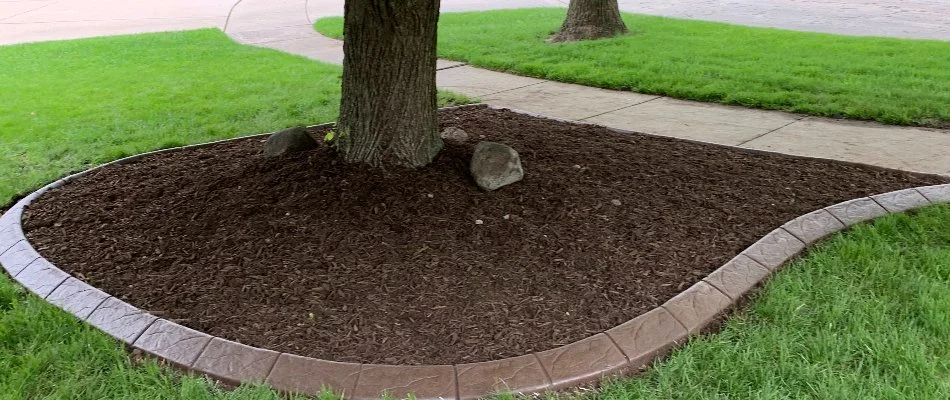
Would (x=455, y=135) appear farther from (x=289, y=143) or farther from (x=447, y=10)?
(x=447, y=10)

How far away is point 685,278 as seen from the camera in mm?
3209

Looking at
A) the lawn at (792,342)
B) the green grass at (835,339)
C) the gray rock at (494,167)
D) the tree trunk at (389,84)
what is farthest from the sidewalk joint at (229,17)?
the green grass at (835,339)

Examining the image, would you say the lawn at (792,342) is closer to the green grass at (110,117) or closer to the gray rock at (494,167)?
the green grass at (110,117)

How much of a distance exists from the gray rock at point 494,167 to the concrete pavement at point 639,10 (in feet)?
6.49

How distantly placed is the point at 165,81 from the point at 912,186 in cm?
741

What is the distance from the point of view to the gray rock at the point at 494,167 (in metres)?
3.85

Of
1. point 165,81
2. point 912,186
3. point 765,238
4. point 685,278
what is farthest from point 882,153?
point 165,81

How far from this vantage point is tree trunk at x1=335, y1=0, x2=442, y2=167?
373cm

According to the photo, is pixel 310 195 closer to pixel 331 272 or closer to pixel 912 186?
pixel 331 272

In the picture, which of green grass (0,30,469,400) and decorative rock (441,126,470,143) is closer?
green grass (0,30,469,400)

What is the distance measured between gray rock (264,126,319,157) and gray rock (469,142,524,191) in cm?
113

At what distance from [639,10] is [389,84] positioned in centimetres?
1250

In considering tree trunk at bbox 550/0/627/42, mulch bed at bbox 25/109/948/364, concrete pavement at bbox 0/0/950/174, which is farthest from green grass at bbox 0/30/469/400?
tree trunk at bbox 550/0/627/42

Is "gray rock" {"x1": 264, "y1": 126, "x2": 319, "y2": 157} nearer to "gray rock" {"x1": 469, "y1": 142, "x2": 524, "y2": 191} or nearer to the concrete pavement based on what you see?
"gray rock" {"x1": 469, "y1": 142, "x2": 524, "y2": 191}
